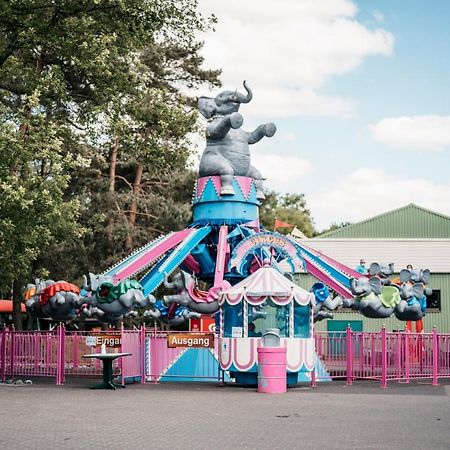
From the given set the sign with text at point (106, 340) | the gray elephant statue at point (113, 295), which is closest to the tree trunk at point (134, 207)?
the sign with text at point (106, 340)

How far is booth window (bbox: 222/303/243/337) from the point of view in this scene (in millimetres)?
22250

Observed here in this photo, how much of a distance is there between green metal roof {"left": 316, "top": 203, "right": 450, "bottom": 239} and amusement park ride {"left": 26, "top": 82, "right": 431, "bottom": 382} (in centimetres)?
2021

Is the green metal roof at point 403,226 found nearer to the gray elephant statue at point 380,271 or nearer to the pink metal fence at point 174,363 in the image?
the gray elephant statue at point 380,271

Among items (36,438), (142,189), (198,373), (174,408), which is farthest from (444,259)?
(36,438)

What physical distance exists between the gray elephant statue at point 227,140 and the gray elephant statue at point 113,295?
4.15m

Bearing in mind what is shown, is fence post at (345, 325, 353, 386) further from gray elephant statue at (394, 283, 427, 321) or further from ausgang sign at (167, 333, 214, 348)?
ausgang sign at (167, 333, 214, 348)

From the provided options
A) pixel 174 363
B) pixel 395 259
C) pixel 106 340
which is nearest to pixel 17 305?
pixel 174 363

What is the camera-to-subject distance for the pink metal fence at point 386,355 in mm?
23453

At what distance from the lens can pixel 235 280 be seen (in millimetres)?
25234

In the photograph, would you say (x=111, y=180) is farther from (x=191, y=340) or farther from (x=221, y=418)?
(x=221, y=418)

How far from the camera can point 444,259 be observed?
41.9 metres

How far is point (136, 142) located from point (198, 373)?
6.74m

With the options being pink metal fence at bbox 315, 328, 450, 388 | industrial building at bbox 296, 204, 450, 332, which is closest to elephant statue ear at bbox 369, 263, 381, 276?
pink metal fence at bbox 315, 328, 450, 388

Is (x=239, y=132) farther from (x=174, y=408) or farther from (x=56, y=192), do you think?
(x=174, y=408)
